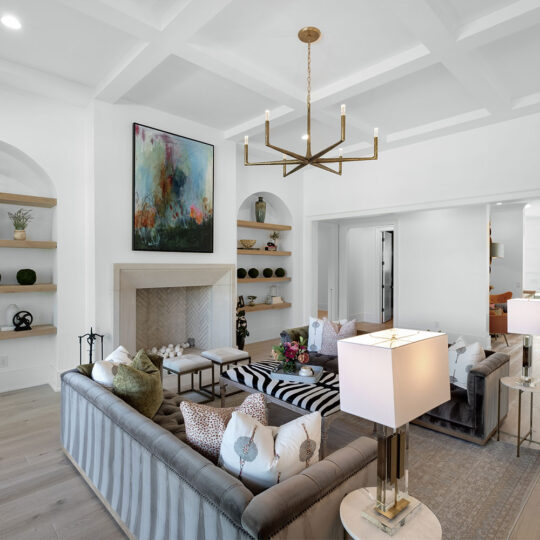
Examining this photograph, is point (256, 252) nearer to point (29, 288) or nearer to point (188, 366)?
point (188, 366)

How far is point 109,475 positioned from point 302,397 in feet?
4.53

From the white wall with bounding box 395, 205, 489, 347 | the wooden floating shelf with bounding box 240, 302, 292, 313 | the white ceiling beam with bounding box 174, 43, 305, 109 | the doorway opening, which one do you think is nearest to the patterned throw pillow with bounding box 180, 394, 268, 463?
the white ceiling beam with bounding box 174, 43, 305, 109

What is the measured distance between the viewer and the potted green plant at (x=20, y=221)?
3.96 metres

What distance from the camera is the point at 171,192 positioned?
4.64m

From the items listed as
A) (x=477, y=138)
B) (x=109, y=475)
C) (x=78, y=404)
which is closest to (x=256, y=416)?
(x=109, y=475)

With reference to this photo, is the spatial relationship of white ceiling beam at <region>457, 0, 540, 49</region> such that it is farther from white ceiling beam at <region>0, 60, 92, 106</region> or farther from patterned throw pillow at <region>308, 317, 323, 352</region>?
white ceiling beam at <region>0, 60, 92, 106</region>

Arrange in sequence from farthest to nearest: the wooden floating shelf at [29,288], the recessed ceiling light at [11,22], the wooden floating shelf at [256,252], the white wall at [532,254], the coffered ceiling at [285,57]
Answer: the white wall at [532,254]
the wooden floating shelf at [256,252]
the wooden floating shelf at [29,288]
the recessed ceiling light at [11,22]
the coffered ceiling at [285,57]

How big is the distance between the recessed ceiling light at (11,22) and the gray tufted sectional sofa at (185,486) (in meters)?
2.77

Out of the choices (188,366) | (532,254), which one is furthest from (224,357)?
(532,254)

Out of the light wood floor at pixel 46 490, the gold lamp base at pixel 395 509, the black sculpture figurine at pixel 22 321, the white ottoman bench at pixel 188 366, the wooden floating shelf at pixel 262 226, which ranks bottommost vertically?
the light wood floor at pixel 46 490

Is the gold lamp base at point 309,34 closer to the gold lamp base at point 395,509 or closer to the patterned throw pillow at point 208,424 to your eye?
the patterned throw pillow at point 208,424

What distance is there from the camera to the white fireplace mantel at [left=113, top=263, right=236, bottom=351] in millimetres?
4305

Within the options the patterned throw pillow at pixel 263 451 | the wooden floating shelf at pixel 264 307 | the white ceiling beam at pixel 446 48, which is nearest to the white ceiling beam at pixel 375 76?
the white ceiling beam at pixel 446 48

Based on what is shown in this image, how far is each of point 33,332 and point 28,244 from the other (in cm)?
93
